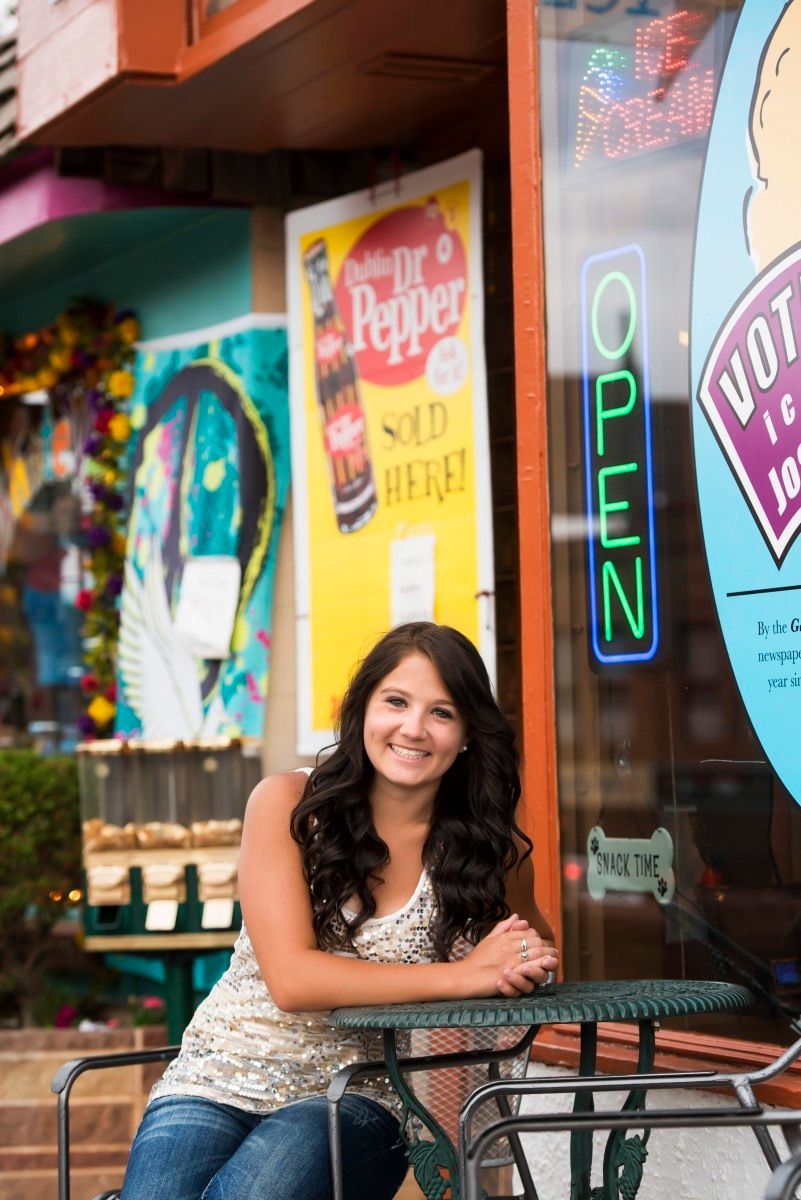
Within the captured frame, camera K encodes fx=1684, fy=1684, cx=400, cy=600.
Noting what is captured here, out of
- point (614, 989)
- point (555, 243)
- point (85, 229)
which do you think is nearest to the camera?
point (614, 989)

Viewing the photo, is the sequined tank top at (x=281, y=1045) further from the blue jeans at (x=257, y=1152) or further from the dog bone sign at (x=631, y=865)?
the dog bone sign at (x=631, y=865)

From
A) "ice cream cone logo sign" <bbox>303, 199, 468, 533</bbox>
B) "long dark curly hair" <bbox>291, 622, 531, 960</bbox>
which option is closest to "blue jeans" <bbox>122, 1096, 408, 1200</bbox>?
"long dark curly hair" <bbox>291, 622, 531, 960</bbox>

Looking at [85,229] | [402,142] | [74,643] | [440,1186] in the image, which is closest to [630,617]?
[440,1186]

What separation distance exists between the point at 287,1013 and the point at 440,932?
31 cm

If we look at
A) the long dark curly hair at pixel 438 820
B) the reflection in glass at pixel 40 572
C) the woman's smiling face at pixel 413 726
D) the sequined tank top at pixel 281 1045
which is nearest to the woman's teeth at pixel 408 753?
the woman's smiling face at pixel 413 726

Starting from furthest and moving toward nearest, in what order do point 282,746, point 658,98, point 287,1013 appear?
point 282,746 < point 658,98 < point 287,1013

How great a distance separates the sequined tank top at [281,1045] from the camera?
3057 mm

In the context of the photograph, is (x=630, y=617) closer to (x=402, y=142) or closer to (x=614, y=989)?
(x=614, y=989)

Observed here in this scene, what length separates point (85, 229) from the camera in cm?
701

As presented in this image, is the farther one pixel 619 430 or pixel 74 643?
pixel 74 643

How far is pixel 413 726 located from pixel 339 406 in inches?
123

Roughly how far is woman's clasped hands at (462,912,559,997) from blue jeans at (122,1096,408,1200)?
43 cm

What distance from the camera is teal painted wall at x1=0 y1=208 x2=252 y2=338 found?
22.2 feet

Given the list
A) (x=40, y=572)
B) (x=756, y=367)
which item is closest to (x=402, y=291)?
(x=756, y=367)
